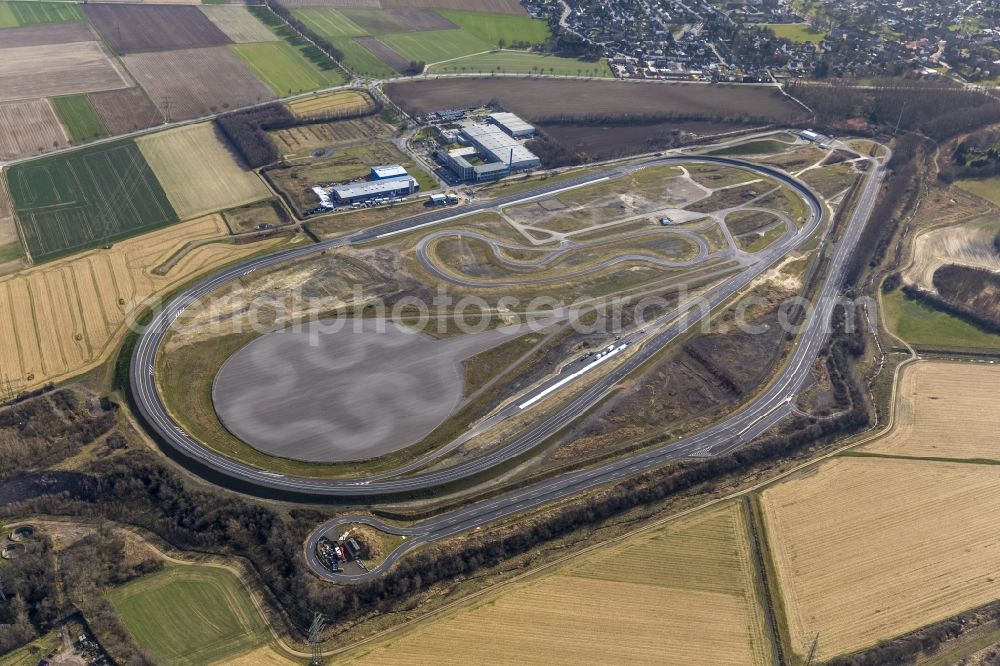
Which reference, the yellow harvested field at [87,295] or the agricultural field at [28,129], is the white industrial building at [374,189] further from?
the agricultural field at [28,129]

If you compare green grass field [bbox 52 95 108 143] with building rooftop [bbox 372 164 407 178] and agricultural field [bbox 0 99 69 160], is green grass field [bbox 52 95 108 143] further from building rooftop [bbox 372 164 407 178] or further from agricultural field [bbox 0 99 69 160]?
building rooftop [bbox 372 164 407 178]

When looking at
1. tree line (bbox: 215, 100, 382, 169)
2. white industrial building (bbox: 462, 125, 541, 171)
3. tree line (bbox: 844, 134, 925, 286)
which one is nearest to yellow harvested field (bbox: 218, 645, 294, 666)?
tree line (bbox: 215, 100, 382, 169)

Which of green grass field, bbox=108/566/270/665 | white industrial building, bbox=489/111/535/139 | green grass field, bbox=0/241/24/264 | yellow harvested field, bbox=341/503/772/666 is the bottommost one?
green grass field, bbox=108/566/270/665

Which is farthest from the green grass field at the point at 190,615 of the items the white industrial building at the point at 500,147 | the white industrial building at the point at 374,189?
the white industrial building at the point at 500,147

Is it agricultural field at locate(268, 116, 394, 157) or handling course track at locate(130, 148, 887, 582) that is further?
agricultural field at locate(268, 116, 394, 157)

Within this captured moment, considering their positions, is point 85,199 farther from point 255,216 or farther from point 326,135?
point 326,135
